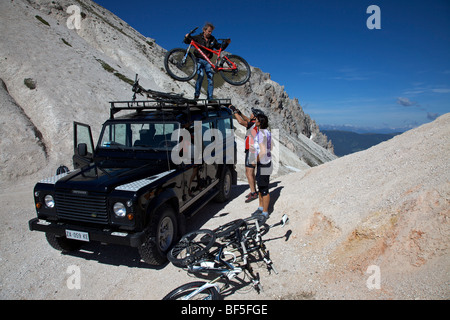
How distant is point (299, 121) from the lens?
292 ft

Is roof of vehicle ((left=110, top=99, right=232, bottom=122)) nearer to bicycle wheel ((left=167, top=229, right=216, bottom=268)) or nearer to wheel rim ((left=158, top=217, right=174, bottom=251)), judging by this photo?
wheel rim ((left=158, top=217, right=174, bottom=251))

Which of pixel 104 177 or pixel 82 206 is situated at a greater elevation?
pixel 104 177

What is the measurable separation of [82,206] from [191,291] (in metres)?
2.26

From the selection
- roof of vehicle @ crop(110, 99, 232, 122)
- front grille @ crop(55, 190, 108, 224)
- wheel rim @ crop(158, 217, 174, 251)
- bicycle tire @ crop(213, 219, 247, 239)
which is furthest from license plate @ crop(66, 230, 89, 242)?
roof of vehicle @ crop(110, 99, 232, 122)

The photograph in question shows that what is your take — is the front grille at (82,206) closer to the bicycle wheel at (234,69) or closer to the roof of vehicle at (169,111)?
the roof of vehicle at (169,111)

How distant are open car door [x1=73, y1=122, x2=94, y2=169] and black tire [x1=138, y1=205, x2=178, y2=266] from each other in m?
2.24

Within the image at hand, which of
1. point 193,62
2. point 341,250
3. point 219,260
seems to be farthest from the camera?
point 193,62

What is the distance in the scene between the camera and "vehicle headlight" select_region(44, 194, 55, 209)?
4.77 meters

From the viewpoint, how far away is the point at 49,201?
4.79 meters

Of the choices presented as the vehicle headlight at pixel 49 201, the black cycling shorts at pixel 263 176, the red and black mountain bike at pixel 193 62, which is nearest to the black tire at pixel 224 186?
the black cycling shorts at pixel 263 176

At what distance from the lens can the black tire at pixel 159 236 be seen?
14.5ft

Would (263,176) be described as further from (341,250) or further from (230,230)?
(341,250)

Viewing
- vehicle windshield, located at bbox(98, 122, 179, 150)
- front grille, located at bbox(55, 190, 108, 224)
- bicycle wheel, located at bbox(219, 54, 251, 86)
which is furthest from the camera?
bicycle wheel, located at bbox(219, 54, 251, 86)

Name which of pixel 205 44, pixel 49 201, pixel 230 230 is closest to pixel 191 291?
pixel 230 230
